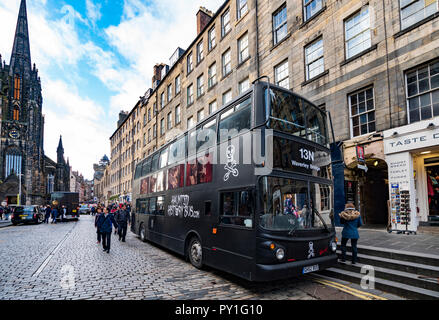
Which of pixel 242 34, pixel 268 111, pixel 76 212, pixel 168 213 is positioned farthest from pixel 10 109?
pixel 268 111

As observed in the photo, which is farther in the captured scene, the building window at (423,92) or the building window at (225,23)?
the building window at (225,23)

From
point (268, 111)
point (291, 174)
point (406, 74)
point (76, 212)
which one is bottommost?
point (76, 212)

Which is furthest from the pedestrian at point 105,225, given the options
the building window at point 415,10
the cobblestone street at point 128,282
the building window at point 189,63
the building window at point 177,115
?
the building window at point 189,63

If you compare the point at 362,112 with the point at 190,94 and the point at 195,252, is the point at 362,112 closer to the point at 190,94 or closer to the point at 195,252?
the point at 195,252

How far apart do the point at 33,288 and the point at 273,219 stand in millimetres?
5191

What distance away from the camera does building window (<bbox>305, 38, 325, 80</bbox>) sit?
13180 millimetres

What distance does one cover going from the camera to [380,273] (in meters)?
5.82

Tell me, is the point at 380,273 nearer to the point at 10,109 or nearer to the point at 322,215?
the point at 322,215

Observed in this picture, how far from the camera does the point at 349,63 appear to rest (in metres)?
11.7

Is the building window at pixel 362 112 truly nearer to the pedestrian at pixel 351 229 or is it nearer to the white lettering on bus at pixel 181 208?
the pedestrian at pixel 351 229

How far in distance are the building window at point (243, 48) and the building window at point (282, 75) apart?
3.23m

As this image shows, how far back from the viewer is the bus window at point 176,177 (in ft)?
28.9

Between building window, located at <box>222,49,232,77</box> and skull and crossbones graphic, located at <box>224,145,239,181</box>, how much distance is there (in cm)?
1444

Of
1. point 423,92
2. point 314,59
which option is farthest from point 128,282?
point 314,59
